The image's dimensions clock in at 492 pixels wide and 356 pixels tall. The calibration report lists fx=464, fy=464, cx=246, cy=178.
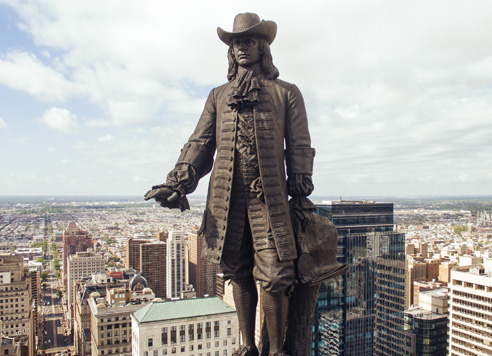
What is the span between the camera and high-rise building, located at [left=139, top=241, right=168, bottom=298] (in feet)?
259

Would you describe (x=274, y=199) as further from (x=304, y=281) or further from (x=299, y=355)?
(x=299, y=355)

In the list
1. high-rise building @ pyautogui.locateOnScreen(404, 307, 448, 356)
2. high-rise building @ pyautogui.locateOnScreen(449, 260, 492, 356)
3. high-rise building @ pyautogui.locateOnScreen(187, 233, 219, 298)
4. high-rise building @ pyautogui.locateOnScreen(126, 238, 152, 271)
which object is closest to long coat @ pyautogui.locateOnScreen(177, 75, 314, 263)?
high-rise building @ pyautogui.locateOnScreen(449, 260, 492, 356)

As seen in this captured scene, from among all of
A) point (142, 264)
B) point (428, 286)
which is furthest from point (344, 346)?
point (142, 264)

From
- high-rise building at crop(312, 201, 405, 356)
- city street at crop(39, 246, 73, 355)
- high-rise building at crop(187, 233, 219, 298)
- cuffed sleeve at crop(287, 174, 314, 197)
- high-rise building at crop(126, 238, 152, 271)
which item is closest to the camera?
cuffed sleeve at crop(287, 174, 314, 197)

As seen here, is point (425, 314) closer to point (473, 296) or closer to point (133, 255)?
point (473, 296)

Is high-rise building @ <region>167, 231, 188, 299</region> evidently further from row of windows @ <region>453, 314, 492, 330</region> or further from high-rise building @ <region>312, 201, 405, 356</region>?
row of windows @ <region>453, 314, 492, 330</region>

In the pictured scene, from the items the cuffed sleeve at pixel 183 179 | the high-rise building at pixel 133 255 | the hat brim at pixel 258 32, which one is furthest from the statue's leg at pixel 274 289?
the high-rise building at pixel 133 255

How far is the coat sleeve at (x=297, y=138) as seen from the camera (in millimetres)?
5047

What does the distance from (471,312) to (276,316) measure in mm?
41599

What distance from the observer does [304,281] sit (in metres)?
4.92

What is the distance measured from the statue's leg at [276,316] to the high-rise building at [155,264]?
248 ft

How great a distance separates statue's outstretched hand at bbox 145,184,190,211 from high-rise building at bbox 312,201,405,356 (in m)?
36.8

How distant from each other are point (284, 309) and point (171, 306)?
23.7m

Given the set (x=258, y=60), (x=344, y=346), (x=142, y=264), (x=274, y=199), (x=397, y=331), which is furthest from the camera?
(x=142, y=264)
